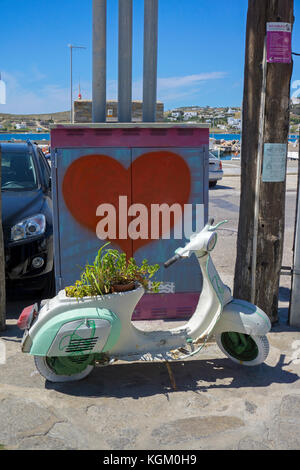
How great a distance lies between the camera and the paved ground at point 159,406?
3193 mm

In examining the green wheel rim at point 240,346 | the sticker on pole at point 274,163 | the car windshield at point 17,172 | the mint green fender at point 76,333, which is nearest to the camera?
the mint green fender at point 76,333

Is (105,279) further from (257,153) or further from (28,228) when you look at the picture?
(257,153)

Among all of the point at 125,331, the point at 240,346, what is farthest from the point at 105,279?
the point at 240,346

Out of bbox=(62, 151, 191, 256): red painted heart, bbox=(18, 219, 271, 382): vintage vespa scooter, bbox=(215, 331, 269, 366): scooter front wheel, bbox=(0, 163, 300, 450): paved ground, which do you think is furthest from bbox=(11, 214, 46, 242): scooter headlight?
bbox=(215, 331, 269, 366): scooter front wheel

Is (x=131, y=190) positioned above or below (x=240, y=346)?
above

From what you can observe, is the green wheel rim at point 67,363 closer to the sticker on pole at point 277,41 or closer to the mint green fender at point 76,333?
the mint green fender at point 76,333

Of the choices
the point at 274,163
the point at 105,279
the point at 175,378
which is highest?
the point at 274,163

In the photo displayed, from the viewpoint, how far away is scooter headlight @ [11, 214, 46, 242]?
537 centimetres

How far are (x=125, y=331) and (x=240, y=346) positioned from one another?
3.30 ft

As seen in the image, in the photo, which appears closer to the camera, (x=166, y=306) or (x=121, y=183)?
(x=121, y=183)

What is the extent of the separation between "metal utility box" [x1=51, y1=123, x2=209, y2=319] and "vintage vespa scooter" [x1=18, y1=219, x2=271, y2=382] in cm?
114

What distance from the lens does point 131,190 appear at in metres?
5.04

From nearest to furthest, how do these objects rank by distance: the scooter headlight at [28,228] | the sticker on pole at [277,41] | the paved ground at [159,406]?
the paved ground at [159,406]
the sticker on pole at [277,41]
the scooter headlight at [28,228]

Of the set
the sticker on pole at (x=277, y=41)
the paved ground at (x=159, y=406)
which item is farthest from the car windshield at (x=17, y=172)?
the sticker on pole at (x=277, y=41)
